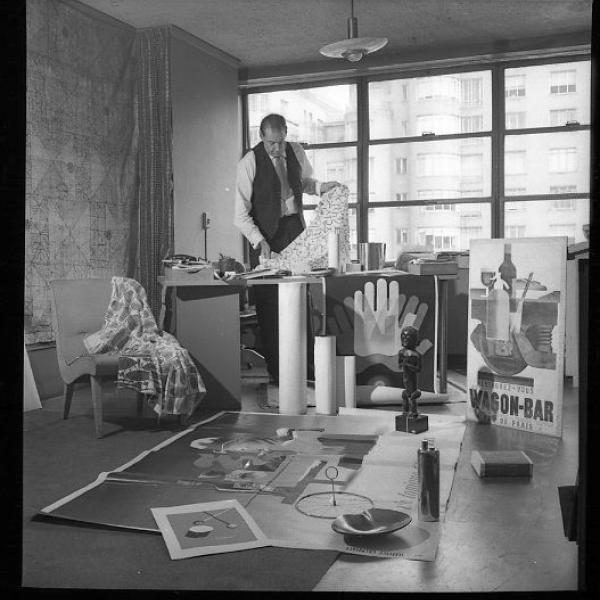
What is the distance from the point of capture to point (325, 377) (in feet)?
13.5

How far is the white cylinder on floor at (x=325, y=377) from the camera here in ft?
13.5

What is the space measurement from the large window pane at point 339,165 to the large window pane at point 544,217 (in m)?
1.62

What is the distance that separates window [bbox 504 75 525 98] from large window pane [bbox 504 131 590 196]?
42cm

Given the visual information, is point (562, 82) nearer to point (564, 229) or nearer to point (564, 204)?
point (564, 204)

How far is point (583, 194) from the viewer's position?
7.07 m

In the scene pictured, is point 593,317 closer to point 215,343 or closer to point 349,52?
point 215,343

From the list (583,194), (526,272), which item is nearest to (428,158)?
(583,194)

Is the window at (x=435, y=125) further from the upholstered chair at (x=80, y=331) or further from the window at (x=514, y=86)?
the upholstered chair at (x=80, y=331)

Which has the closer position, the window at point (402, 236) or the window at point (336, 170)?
the window at point (402, 236)

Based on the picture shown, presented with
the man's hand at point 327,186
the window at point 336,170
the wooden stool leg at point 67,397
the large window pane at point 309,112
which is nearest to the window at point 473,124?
the large window pane at point 309,112

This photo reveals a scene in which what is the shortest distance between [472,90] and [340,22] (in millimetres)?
1632

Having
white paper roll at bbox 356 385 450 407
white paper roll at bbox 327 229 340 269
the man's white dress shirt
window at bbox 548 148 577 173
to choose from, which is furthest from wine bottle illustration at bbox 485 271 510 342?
window at bbox 548 148 577 173

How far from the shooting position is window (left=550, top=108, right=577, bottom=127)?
706 centimetres

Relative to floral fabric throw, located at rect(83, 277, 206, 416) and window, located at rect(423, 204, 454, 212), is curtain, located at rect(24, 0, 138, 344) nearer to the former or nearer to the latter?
floral fabric throw, located at rect(83, 277, 206, 416)
